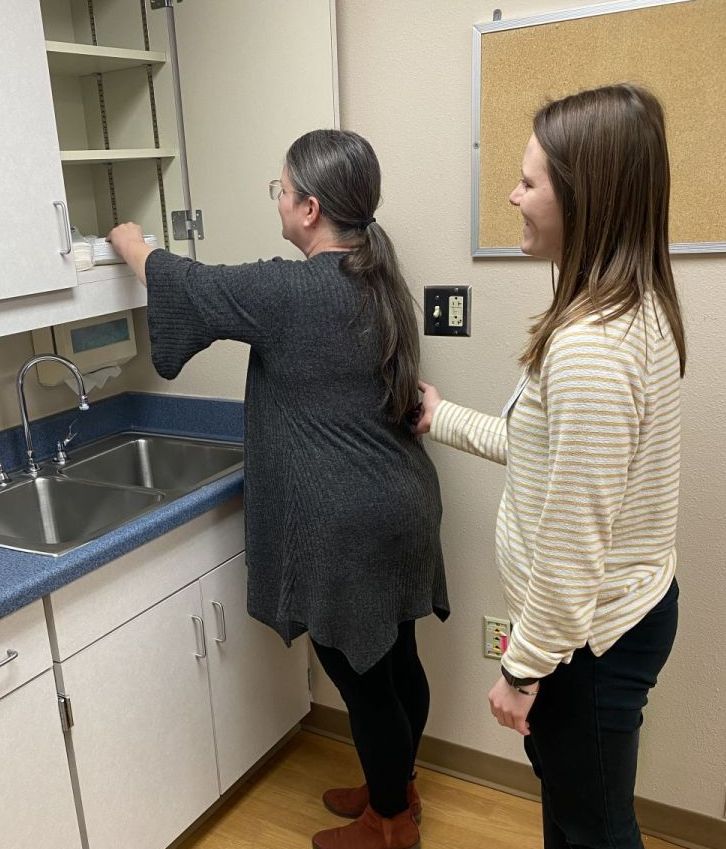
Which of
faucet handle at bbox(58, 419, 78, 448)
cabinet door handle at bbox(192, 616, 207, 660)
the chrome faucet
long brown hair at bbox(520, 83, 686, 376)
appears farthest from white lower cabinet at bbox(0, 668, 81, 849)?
long brown hair at bbox(520, 83, 686, 376)

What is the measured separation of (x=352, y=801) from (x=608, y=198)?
1649 millimetres

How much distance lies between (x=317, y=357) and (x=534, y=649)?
27.1 inches

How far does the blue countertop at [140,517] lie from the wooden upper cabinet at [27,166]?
1.67ft

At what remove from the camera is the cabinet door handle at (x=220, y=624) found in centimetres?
188

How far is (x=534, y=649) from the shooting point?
111cm

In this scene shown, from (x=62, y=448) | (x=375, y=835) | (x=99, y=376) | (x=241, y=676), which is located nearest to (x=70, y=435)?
(x=62, y=448)

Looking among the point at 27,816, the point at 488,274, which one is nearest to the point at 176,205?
the point at 488,274

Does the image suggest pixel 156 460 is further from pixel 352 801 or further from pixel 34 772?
pixel 352 801

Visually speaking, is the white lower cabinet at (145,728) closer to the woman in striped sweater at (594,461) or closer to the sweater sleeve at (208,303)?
the sweater sleeve at (208,303)

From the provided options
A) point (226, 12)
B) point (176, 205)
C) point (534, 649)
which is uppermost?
point (226, 12)

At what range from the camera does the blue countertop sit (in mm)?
1419

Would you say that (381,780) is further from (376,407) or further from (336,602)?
(376,407)

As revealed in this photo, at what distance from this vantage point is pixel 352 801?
80.7 inches

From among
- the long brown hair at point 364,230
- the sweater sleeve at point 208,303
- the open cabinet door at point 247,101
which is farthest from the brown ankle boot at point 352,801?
the open cabinet door at point 247,101
